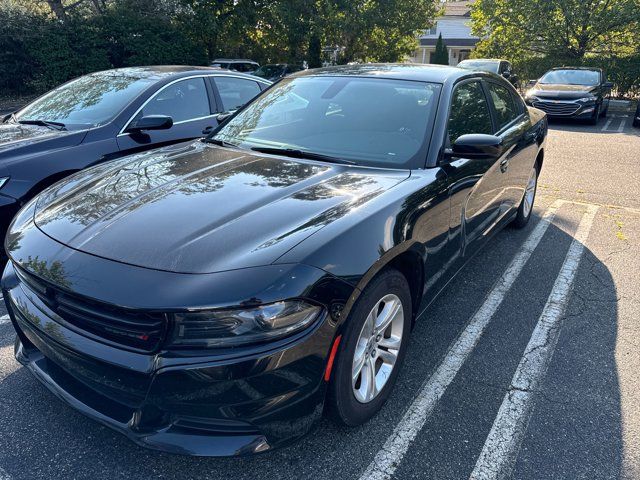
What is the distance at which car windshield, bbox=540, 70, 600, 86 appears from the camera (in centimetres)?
1446

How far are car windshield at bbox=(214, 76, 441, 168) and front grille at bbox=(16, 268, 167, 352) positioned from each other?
1.60m

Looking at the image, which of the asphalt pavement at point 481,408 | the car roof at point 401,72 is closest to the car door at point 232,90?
the car roof at point 401,72

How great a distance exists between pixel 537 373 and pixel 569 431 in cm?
48

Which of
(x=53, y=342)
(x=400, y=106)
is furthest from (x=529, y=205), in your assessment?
(x=53, y=342)

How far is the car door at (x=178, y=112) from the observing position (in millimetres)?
4498

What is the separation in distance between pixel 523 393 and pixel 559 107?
43.2 feet

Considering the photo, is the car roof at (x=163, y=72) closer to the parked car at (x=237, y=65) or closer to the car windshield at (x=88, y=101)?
the car windshield at (x=88, y=101)

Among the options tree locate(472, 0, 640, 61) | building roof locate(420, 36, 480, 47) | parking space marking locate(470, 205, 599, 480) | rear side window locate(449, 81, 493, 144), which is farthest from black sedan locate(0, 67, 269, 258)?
building roof locate(420, 36, 480, 47)

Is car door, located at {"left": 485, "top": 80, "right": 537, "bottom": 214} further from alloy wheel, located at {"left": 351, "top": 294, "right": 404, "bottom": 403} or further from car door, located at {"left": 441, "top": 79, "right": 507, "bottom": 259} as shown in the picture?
alloy wheel, located at {"left": 351, "top": 294, "right": 404, "bottom": 403}

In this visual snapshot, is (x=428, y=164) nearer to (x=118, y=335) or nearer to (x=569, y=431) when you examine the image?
(x=569, y=431)

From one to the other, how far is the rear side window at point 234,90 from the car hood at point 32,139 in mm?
1672

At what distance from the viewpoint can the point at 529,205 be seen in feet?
17.5

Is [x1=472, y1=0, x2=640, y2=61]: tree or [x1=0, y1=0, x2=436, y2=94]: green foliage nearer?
[x1=0, y1=0, x2=436, y2=94]: green foliage

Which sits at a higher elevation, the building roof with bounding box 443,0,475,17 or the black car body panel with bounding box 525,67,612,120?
the building roof with bounding box 443,0,475,17
